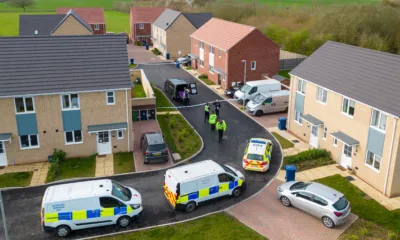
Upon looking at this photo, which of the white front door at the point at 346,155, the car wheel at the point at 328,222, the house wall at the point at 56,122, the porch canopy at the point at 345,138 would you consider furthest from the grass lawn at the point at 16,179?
the white front door at the point at 346,155

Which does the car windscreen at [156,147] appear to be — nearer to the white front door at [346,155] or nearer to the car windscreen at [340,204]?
the car windscreen at [340,204]

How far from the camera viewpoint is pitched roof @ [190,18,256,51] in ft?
134

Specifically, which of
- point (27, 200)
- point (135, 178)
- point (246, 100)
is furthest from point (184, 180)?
point (246, 100)

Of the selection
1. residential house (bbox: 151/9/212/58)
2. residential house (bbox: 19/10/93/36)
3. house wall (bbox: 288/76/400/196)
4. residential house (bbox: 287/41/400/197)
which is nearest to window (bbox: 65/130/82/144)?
residential house (bbox: 287/41/400/197)

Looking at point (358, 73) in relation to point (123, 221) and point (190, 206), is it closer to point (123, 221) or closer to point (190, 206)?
point (190, 206)

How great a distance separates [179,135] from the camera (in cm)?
2877

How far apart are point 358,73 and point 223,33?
22.8m

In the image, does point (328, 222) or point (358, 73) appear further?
point (358, 73)

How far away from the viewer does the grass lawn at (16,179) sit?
22172mm

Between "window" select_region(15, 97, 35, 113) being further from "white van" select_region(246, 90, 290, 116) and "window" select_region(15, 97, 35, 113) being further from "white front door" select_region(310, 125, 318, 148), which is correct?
"white front door" select_region(310, 125, 318, 148)

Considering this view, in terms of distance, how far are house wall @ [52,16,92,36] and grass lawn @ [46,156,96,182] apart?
29.6 m

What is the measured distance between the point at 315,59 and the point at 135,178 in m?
15.6

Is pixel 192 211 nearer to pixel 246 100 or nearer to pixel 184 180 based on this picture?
pixel 184 180

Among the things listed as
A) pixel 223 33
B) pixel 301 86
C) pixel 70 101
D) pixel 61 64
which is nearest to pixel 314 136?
pixel 301 86
